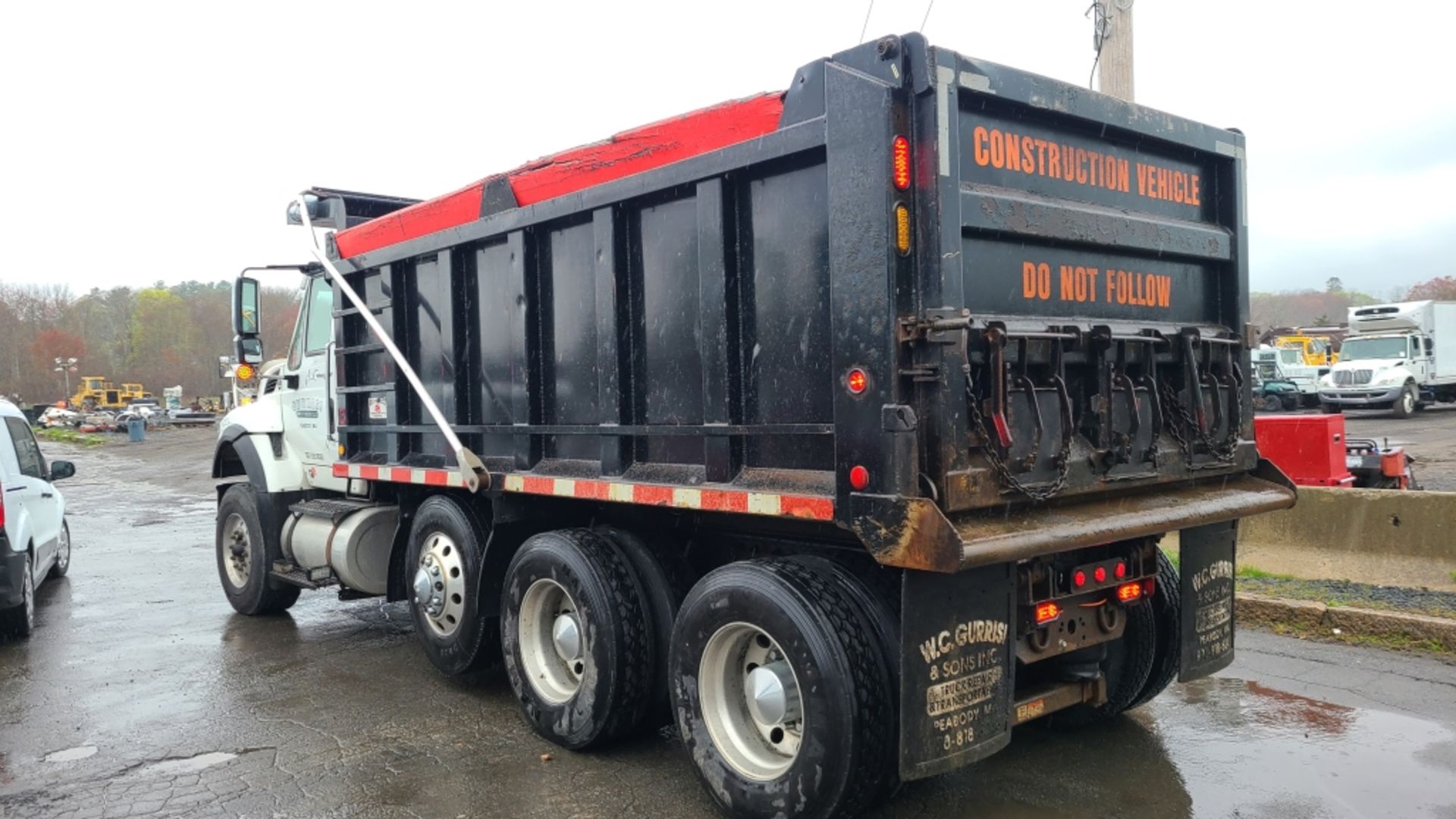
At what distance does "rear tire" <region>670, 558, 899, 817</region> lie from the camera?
11.9 feet

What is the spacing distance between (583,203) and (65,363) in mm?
98715

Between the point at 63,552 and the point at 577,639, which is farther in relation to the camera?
the point at 63,552

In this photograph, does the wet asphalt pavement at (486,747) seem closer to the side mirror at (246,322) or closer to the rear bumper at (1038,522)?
the rear bumper at (1038,522)

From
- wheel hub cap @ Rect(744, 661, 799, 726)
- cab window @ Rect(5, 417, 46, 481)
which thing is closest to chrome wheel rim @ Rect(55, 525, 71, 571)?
cab window @ Rect(5, 417, 46, 481)

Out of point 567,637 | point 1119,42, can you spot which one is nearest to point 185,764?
point 567,637

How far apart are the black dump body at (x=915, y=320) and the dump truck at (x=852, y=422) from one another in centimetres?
2

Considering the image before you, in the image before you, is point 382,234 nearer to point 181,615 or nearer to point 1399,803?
point 181,615

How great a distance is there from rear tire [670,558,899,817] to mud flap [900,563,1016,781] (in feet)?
0.59

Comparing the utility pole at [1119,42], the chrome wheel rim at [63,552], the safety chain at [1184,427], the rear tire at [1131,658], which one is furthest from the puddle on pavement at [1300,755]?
the chrome wheel rim at [63,552]

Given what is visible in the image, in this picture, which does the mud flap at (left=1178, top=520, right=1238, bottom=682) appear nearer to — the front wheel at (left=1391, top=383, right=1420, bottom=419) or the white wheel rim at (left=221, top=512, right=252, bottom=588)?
the white wheel rim at (left=221, top=512, right=252, bottom=588)

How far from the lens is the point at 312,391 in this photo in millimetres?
7969

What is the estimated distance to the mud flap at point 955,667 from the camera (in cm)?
350

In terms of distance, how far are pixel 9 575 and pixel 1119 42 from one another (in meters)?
9.66

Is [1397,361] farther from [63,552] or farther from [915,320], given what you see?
[63,552]
